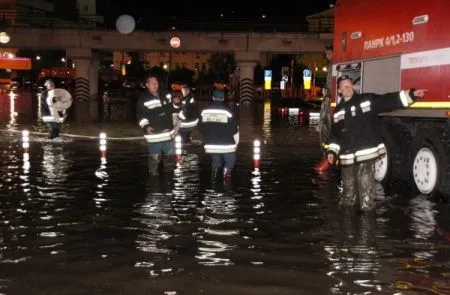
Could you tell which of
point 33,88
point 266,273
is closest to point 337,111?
point 266,273

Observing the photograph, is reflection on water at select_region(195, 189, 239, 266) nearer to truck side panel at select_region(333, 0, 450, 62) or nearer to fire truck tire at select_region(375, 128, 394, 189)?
fire truck tire at select_region(375, 128, 394, 189)

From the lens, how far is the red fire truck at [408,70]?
342 inches

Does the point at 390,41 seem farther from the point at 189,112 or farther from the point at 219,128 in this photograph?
the point at 189,112

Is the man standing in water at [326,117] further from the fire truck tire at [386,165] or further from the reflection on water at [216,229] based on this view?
the reflection on water at [216,229]

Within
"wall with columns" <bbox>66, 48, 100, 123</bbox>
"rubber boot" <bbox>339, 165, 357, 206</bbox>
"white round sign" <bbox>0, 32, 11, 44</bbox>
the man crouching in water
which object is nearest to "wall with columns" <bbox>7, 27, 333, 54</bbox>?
"wall with columns" <bbox>66, 48, 100, 123</bbox>

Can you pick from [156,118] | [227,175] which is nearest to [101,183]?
[156,118]

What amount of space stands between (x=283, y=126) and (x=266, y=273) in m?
20.4

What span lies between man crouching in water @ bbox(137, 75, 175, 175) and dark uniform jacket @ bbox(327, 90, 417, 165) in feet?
12.6

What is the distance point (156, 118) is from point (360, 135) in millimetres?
4238

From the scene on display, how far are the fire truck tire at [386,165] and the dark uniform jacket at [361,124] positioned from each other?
6.41 feet

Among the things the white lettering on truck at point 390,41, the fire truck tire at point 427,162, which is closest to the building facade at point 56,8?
the white lettering on truck at point 390,41

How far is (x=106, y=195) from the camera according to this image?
987 cm

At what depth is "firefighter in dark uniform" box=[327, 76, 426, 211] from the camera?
817cm

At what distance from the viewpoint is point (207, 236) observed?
727 cm
